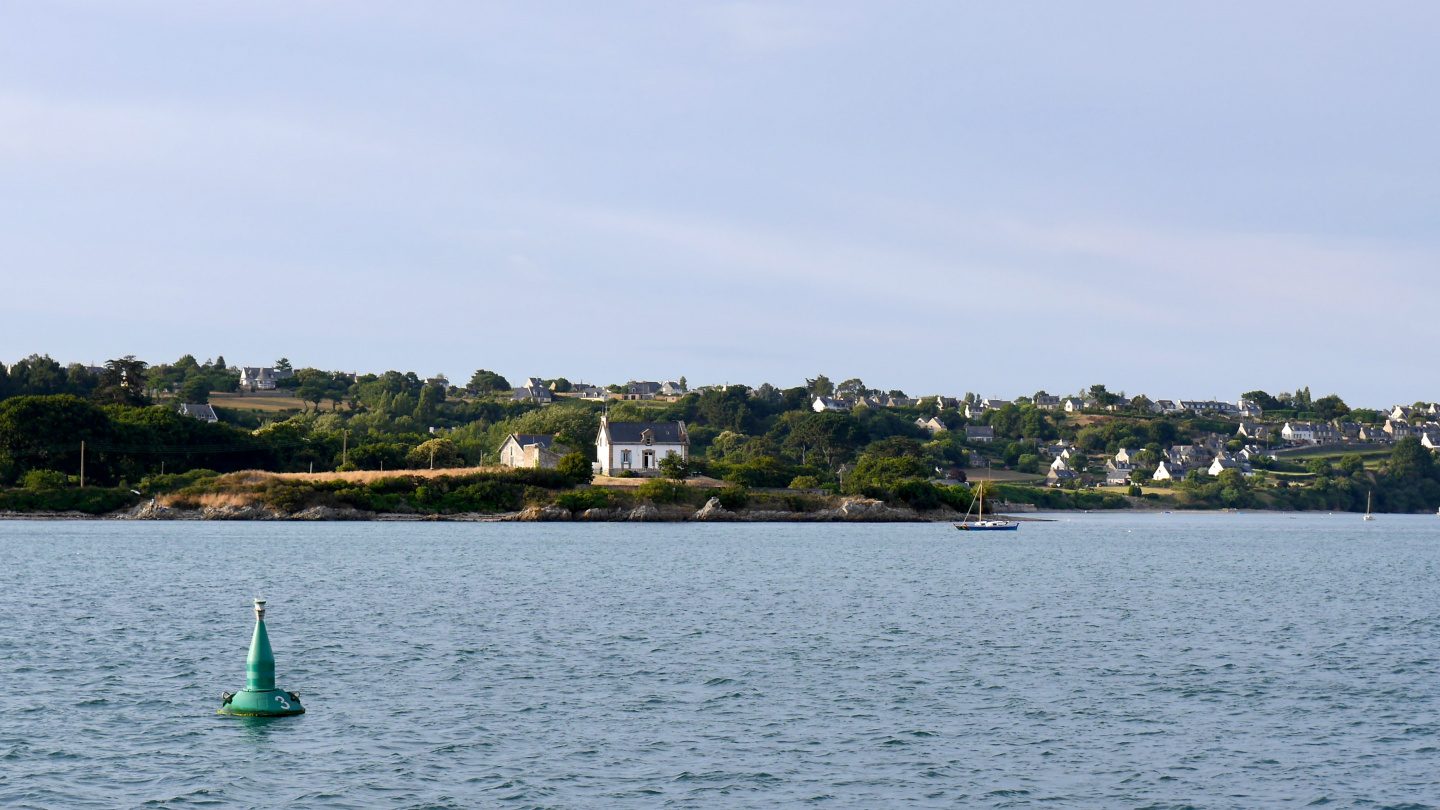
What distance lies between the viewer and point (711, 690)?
2562 centimetres

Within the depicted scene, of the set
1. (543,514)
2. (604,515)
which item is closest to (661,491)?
(604,515)

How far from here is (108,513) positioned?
107 meters

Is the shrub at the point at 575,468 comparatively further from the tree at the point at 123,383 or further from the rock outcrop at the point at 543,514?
the tree at the point at 123,383

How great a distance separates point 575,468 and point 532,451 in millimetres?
11998

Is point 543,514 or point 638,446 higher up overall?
point 638,446

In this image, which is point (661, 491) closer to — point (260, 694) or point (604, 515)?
point (604, 515)

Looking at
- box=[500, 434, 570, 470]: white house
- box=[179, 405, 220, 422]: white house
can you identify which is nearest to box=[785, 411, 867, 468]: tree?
box=[500, 434, 570, 470]: white house

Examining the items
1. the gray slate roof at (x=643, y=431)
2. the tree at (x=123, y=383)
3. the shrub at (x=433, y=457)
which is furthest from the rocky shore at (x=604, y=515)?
the tree at (x=123, y=383)

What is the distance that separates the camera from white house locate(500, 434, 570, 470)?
439 feet

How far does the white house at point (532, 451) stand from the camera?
439 ft

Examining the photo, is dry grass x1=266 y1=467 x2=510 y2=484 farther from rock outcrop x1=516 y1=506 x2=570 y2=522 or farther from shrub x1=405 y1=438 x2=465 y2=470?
shrub x1=405 y1=438 x2=465 y2=470

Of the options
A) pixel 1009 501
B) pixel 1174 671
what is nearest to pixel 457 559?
pixel 1174 671

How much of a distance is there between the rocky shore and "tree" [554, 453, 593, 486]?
5.93m

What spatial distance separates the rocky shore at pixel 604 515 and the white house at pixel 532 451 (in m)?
9.31
